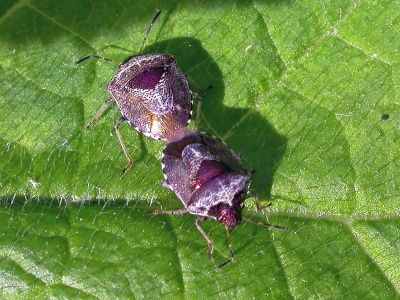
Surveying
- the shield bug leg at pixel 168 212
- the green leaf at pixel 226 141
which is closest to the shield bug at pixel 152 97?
the green leaf at pixel 226 141

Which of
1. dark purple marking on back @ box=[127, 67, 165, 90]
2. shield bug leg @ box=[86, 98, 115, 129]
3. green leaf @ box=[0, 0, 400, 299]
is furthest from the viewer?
dark purple marking on back @ box=[127, 67, 165, 90]

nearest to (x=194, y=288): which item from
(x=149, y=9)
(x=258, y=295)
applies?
(x=258, y=295)

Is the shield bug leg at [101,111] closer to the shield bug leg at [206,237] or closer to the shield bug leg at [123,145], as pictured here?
Answer: the shield bug leg at [123,145]

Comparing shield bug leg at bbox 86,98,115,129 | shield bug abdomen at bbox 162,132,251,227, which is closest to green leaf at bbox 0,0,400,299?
shield bug leg at bbox 86,98,115,129

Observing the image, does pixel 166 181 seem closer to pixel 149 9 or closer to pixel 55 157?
pixel 55 157

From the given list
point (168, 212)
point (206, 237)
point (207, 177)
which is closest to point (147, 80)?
point (207, 177)

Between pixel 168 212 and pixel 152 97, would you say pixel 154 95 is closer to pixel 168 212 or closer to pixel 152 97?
pixel 152 97

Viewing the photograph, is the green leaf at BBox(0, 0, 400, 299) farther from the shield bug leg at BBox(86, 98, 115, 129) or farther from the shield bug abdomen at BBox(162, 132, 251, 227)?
the shield bug abdomen at BBox(162, 132, 251, 227)
